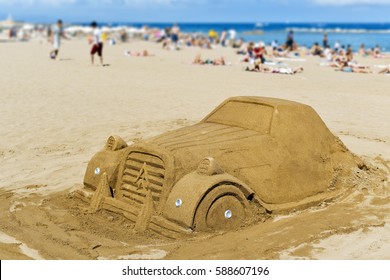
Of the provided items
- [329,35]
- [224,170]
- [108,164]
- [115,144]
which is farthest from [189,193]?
[329,35]

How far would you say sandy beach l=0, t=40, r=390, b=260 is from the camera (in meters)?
5.26

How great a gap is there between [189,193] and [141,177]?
2.41 feet

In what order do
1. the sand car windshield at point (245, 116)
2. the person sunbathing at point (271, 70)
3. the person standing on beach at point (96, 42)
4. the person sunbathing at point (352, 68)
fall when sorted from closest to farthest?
the sand car windshield at point (245, 116) → the person sunbathing at point (271, 70) → the person sunbathing at point (352, 68) → the person standing on beach at point (96, 42)

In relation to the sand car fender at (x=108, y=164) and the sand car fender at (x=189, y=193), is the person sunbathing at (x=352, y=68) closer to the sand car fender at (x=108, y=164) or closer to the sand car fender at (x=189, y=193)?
the sand car fender at (x=108, y=164)

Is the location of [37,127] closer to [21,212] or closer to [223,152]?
[21,212]

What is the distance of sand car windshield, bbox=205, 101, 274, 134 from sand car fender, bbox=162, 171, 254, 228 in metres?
1.15

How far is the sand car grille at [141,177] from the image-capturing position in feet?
18.7

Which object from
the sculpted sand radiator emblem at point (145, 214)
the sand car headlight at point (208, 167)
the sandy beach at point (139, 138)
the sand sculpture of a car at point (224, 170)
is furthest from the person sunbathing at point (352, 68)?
the sculpted sand radiator emblem at point (145, 214)

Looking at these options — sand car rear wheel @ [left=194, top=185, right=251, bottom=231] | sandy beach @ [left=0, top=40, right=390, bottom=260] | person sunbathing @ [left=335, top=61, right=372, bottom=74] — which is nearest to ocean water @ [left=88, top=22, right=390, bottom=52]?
person sunbathing @ [left=335, top=61, right=372, bottom=74]

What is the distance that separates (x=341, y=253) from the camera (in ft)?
16.9

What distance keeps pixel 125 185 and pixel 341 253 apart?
2.31 metres
